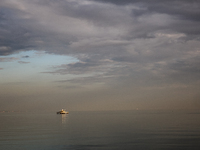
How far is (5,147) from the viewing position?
44.9 meters

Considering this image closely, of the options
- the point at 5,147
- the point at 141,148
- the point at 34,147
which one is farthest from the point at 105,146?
the point at 5,147

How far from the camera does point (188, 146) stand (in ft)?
149

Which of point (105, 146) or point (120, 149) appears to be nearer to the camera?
point (120, 149)

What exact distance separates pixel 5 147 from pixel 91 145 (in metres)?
16.2

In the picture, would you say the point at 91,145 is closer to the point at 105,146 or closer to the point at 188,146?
the point at 105,146

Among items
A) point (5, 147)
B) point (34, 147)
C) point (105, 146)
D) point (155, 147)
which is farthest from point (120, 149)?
point (5, 147)

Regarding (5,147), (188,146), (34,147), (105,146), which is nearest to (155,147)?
(188,146)

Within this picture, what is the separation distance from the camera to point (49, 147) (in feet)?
147

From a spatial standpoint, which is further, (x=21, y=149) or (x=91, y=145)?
(x=91, y=145)

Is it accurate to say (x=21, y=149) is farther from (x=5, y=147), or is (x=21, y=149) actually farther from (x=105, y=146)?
(x=105, y=146)

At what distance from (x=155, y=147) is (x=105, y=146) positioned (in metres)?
9.39

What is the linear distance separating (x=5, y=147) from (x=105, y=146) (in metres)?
18.9

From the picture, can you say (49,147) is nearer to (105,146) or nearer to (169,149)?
(105,146)

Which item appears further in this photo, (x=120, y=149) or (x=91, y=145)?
(x=91, y=145)
